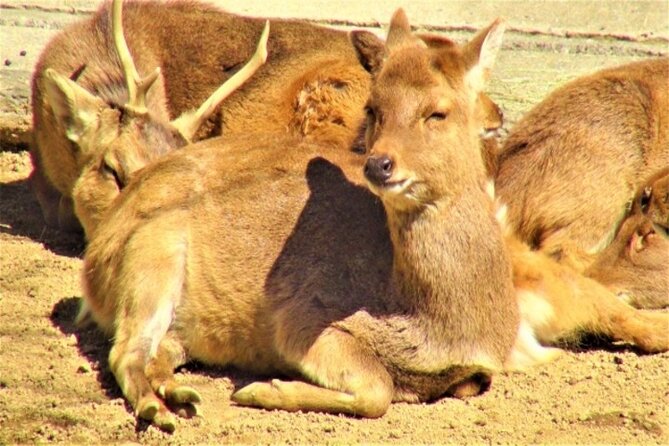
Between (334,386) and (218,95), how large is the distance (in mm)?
2988

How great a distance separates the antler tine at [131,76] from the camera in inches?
303

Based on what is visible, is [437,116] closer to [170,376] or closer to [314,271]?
[314,271]

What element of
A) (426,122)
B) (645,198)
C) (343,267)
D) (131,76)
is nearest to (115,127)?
(131,76)

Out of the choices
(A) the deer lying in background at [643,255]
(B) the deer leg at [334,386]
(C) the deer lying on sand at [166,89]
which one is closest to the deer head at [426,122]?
(B) the deer leg at [334,386]

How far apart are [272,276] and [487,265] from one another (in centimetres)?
109

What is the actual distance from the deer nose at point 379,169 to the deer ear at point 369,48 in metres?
1.05

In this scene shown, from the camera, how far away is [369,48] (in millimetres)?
6465

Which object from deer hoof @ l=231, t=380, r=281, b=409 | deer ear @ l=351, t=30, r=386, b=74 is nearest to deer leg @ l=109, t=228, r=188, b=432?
deer hoof @ l=231, t=380, r=281, b=409

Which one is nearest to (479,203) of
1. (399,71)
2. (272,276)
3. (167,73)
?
(399,71)

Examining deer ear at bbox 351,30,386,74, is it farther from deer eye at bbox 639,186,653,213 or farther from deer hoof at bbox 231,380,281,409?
deer eye at bbox 639,186,653,213

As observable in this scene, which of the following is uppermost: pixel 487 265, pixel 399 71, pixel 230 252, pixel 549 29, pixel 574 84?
pixel 549 29

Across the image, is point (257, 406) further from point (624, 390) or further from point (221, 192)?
point (624, 390)

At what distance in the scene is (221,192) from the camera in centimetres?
660

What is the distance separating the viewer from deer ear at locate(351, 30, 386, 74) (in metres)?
6.41
